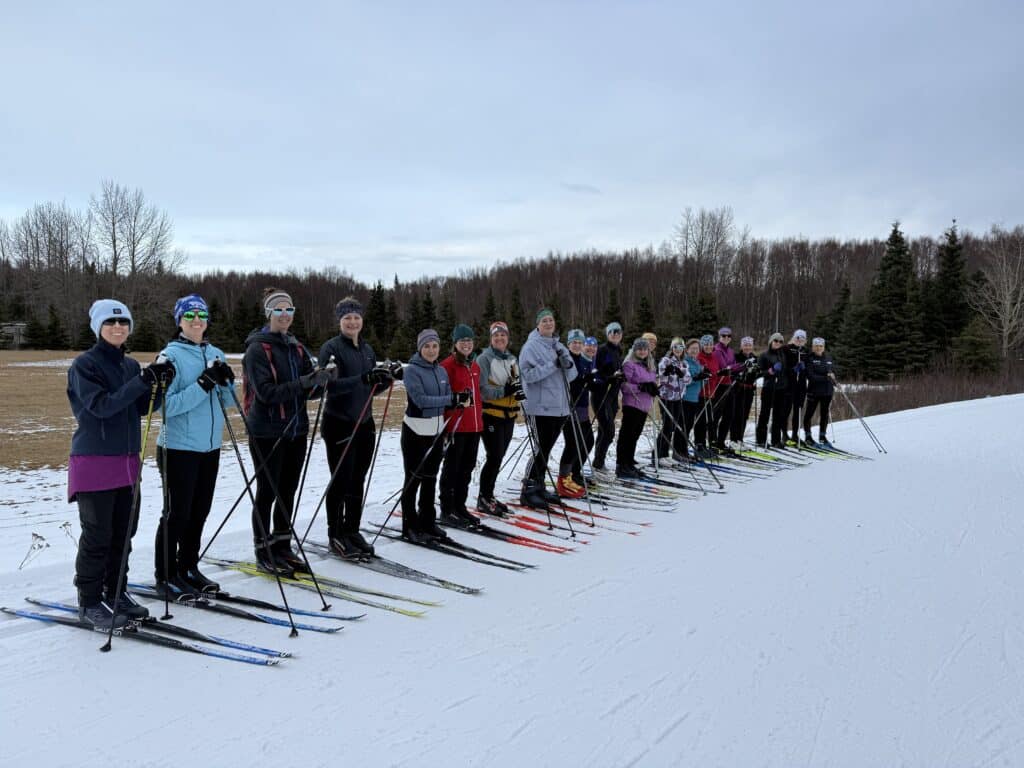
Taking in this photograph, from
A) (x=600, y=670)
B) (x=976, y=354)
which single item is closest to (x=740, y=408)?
(x=600, y=670)

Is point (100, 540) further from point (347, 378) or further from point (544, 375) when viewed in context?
point (544, 375)

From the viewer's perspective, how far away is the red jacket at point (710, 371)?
9695mm

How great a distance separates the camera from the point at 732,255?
211ft

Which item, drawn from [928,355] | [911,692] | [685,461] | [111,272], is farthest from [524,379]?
[111,272]

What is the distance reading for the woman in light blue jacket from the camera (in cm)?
384

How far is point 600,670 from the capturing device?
329 centimetres

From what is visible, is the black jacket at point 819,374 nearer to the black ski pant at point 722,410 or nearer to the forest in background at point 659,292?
the black ski pant at point 722,410

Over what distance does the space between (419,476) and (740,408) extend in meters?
6.81

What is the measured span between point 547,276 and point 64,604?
74298 mm

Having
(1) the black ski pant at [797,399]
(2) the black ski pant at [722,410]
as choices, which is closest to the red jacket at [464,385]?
(2) the black ski pant at [722,410]

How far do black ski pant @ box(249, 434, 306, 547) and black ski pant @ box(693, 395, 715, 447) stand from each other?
6382 millimetres

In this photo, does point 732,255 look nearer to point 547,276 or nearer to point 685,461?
point 547,276

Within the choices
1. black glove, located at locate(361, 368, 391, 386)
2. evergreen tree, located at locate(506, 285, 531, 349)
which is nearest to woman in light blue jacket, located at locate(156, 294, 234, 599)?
black glove, located at locate(361, 368, 391, 386)

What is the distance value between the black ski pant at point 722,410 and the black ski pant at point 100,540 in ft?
26.7
